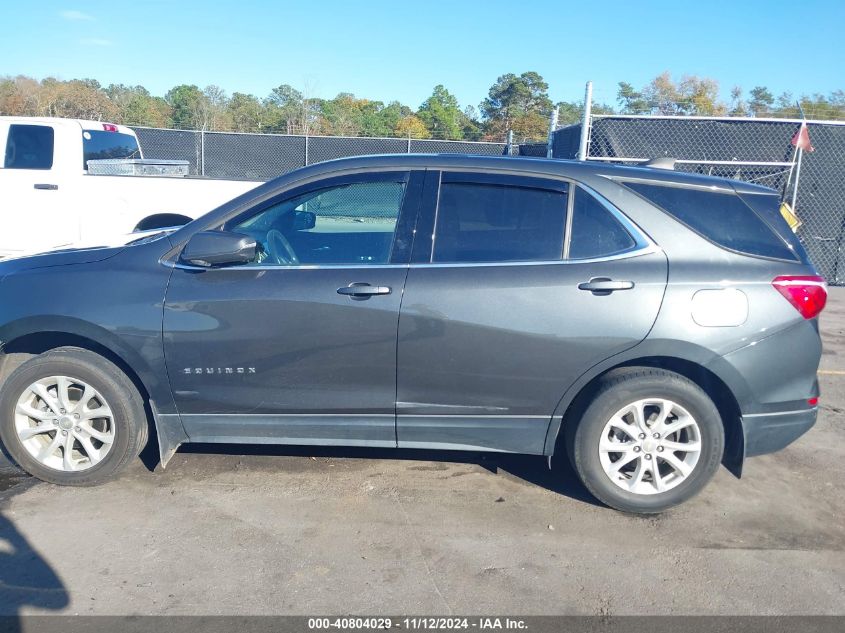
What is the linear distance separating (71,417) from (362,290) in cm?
179

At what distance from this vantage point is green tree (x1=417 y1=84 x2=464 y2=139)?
132 ft

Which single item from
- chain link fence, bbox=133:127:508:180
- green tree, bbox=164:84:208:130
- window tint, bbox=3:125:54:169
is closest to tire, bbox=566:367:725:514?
window tint, bbox=3:125:54:169

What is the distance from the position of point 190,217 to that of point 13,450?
4460mm

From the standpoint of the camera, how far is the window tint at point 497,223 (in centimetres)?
401

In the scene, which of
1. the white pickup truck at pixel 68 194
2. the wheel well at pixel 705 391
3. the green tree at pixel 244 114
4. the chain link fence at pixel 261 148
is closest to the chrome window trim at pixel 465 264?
the wheel well at pixel 705 391

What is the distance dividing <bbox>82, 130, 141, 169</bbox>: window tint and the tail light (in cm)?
745

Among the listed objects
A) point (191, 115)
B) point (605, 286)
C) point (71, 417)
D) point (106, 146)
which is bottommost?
point (71, 417)

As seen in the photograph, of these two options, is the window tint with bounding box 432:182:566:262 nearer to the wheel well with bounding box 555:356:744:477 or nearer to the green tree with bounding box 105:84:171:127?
the wheel well with bounding box 555:356:744:477

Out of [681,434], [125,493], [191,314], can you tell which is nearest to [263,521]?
[125,493]

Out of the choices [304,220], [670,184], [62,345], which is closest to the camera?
[670,184]

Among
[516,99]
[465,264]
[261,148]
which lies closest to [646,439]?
[465,264]

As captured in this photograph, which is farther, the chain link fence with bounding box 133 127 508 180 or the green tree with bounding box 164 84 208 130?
the green tree with bounding box 164 84 208 130

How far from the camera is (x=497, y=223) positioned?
407 centimetres

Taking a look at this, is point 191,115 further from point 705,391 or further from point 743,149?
point 705,391
